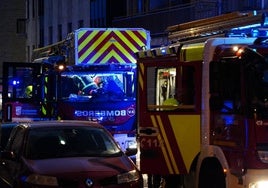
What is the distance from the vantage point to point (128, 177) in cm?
835

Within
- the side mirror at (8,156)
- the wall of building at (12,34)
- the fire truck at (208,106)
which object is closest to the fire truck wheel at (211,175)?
the fire truck at (208,106)

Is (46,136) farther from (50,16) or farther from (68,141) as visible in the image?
(50,16)

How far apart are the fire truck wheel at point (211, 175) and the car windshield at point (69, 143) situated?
1.30 metres

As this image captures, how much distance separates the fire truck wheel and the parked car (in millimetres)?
845

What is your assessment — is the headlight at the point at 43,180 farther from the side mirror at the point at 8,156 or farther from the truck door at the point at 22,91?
the truck door at the point at 22,91

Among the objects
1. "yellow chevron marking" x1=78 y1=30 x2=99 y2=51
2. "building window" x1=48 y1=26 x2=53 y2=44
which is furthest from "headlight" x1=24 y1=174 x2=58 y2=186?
"building window" x1=48 y1=26 x2=53 y2=44

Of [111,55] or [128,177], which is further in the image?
[111,55]

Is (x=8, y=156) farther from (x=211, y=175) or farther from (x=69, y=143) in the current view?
(x=211, y=175)

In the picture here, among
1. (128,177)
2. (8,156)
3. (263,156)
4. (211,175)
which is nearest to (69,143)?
(8,156)

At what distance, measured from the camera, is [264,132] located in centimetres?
725

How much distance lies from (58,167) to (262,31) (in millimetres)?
3223

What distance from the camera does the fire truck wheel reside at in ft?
26.6

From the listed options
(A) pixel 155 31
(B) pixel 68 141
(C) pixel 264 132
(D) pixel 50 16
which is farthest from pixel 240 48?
(D) pixel 50 16

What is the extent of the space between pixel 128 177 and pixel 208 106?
1429mm
